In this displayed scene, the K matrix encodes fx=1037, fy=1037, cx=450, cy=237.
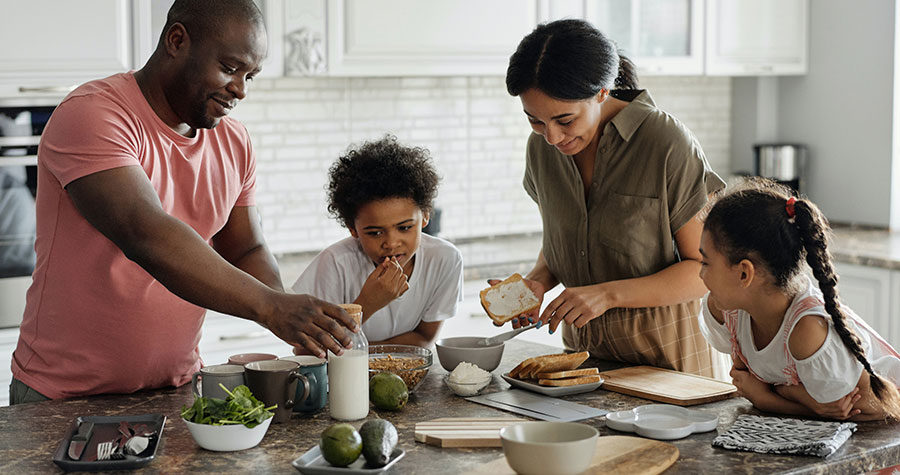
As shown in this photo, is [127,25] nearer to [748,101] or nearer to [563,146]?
[563,146]

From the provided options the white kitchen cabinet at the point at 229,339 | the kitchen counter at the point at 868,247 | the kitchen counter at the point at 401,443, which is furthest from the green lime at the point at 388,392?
the kitchen counter at the point at 868,247

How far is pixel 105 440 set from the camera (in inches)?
69.7

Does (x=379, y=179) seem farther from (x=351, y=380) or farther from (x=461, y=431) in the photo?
(x=461, y=431)

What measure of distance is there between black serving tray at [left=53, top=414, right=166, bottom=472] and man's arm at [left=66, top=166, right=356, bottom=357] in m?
0.24

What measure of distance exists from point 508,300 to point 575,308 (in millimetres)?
221

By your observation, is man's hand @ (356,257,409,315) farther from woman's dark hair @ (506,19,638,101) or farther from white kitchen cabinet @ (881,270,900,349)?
white kitchen cabinet @ (881,270,900,349)

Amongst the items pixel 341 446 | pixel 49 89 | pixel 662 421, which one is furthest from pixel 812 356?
pixel 49 89

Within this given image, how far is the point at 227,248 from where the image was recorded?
2373 millimetres

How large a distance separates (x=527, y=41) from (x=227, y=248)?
828 mm

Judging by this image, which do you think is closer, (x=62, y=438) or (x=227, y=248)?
(x=62, y=438)

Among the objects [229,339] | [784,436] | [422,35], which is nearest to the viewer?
[784,436]

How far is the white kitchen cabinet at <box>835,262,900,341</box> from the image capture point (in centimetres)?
407

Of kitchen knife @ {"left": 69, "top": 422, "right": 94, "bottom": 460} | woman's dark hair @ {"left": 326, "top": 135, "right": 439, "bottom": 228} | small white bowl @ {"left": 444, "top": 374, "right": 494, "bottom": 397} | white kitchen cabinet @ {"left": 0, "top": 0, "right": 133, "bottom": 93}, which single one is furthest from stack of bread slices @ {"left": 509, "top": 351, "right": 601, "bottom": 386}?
white kitchen cabinet @ {"left": 0, "top": 0, "right": 133, "bottom": 93}

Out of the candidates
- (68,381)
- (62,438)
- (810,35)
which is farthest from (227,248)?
(810,35)
